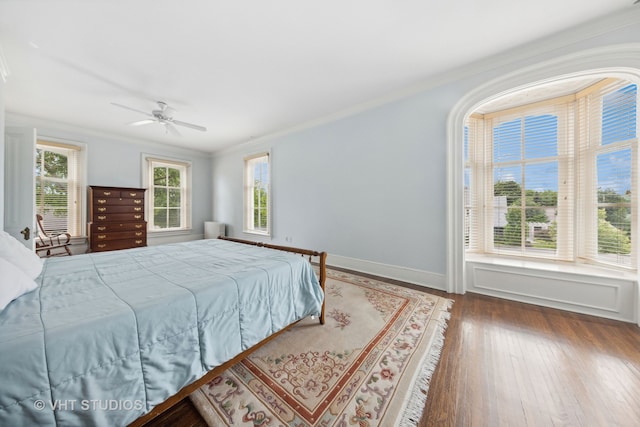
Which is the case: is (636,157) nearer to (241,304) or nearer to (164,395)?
(241,304)

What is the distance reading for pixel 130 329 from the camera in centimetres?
102

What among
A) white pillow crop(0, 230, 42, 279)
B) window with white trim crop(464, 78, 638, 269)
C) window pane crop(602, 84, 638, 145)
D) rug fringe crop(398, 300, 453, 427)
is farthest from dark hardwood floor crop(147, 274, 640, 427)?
window pane crop(602, 84, 638, 145)

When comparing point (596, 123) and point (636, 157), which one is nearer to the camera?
point (636, 157)

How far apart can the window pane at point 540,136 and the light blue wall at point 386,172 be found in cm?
106

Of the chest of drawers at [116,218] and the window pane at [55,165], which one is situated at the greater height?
the window pane at [55,165]

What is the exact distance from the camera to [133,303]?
1.13 meters

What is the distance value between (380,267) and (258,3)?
10.7 ft

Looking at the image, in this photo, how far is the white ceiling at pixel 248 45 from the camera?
5.96 feet

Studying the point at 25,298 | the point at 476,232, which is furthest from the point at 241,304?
the point at 476,232

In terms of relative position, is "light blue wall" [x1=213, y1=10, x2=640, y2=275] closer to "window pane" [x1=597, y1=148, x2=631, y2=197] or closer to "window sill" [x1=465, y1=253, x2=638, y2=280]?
"window sill" [x1=465, y1=253, x2=638, y2=280]

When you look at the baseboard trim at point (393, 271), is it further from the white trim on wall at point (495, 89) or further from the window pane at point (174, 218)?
the window pane at point (174, 218)

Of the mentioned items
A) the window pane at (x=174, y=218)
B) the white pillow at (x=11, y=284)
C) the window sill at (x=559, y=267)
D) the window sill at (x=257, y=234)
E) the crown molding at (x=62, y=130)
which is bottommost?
the window sill at (x=559, y=267)

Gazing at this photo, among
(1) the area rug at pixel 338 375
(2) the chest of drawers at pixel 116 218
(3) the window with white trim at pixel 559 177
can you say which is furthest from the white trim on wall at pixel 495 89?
(2) the chest of drawers at pixel 116 218

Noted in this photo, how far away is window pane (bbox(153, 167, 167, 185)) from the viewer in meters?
5.54
